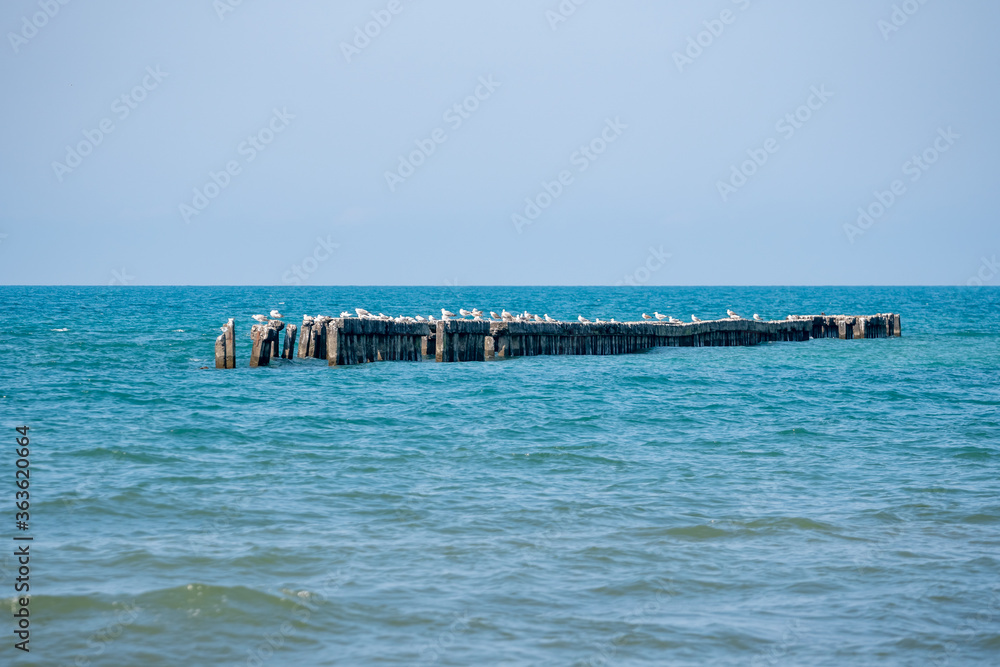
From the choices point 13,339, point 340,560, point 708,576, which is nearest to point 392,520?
point 340,560

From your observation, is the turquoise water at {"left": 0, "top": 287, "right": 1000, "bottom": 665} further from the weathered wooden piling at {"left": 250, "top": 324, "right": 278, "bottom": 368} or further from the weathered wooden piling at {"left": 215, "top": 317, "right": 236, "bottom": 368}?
the weathered wooden piling at {"left": 250, "top": 324, "right": 278, "bottom": 368}

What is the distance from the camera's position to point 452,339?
1199 inches

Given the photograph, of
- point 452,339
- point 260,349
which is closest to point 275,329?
point 260,349

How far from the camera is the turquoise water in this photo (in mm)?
7531

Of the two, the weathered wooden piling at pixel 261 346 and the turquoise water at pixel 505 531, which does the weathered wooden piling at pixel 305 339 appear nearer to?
the weathered wooden piling at pixel 261 346

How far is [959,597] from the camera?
8.45m

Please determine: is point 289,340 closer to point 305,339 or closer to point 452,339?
point 305,339

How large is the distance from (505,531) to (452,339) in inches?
800

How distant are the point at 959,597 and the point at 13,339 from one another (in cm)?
4130

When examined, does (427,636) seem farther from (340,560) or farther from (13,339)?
(13,339)

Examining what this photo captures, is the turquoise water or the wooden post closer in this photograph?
the turquoise water

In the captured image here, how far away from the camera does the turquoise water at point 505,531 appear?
297 inches

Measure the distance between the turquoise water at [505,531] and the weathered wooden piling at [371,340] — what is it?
20.7 feet

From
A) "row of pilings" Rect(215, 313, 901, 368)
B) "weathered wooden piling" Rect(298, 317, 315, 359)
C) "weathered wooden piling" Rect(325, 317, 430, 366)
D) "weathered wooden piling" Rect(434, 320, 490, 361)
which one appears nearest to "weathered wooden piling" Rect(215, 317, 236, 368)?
"row of pilings" Rect(215, 313, 901, 368)
